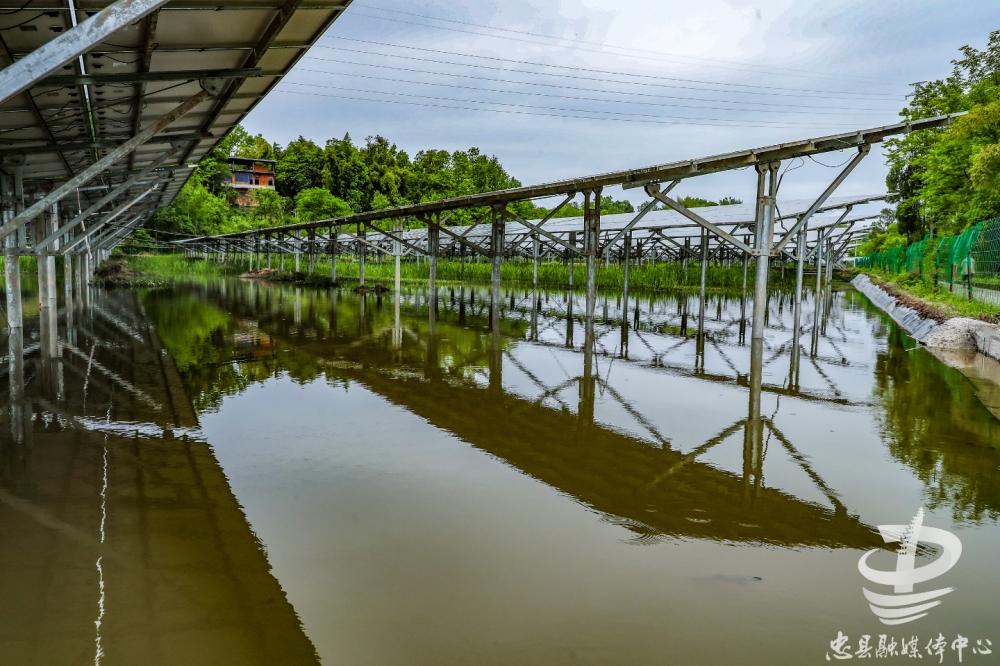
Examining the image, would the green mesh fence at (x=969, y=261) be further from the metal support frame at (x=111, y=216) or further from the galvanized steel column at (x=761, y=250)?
the metal support frame at (x=111, y=216)

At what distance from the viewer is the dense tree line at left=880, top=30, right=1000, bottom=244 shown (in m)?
15.5

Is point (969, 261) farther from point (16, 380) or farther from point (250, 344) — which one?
point (16, 380)

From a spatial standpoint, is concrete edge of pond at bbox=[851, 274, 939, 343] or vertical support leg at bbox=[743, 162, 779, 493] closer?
vertical support leg at bbox=[743, 162, 779, 493]

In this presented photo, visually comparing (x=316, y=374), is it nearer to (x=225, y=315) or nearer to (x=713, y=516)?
(x=713, y=516)

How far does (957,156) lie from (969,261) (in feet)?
28.7

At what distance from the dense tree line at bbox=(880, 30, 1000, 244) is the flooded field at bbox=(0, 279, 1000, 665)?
10.5 meters

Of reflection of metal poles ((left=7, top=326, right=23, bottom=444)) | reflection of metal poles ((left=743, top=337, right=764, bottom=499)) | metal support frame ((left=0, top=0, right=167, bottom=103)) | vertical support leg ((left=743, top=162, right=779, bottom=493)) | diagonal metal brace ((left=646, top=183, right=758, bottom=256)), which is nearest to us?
metal support frame ((left=0, top=0, right=167, bottom=103))

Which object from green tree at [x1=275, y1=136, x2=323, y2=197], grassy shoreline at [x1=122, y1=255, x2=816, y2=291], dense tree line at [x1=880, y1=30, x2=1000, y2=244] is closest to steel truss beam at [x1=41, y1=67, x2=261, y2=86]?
dense tree line at [x1=880, y1=30, x2=1000, y2=244]

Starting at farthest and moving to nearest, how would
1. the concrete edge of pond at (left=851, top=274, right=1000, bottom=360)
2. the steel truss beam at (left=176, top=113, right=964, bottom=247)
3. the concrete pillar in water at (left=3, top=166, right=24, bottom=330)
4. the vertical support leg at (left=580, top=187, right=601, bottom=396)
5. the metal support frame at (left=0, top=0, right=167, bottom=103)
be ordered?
1. the vertical support leg at (left=580, top=187, right=601, bottom=396)
2. the concrete pillar in water at (left=3, top=166, right=24, bottom=330)
3. the concrete edge of pond at (left=851, top=274, right=1000, bottom=360)
4. the steel truss beam at (left=176, top=113, right=964, bottom=247)
5. the metal support frame at (left=0, top=0, right=167, bottom=103)

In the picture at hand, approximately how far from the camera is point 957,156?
20.1 m

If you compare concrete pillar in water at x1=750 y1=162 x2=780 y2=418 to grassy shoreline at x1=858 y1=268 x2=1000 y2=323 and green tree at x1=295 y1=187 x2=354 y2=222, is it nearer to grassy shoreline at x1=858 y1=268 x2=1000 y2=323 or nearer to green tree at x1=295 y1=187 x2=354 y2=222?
grassy shoreline at x1=858 y1=268 x2=1000 y2=323

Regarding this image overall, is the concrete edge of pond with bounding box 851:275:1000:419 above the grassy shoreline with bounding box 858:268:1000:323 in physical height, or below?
below

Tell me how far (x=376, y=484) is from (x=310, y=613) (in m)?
1.59

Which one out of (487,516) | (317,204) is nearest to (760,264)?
(487,516)
